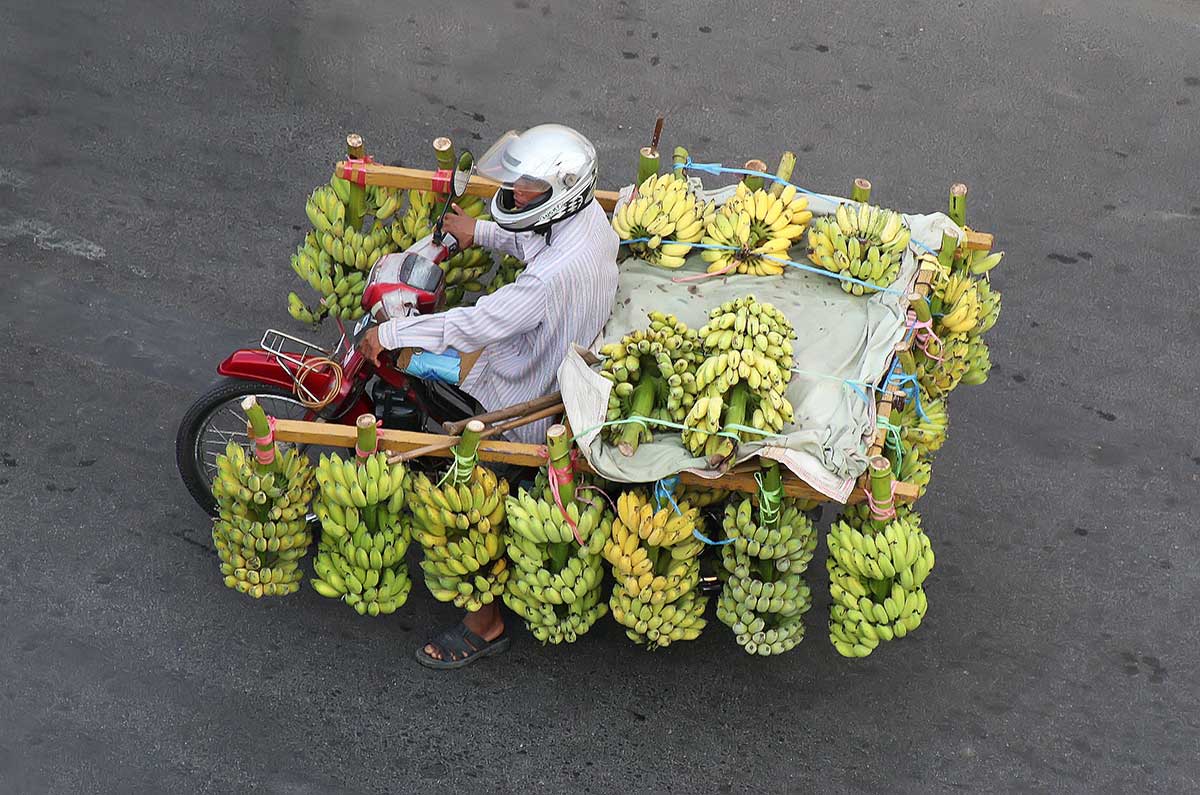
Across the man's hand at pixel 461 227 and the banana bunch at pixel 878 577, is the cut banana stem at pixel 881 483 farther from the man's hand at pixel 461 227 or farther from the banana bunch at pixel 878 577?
the man's hand at pixel 461 227

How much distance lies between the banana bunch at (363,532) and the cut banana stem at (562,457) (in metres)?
0.49

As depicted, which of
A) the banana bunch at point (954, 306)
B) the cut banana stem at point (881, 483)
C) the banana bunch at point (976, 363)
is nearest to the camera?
the cut banana stem at point (881, 483)

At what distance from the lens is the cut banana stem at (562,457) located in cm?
396

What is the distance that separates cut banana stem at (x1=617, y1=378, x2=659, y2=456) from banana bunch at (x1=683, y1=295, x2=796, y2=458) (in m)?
0.15

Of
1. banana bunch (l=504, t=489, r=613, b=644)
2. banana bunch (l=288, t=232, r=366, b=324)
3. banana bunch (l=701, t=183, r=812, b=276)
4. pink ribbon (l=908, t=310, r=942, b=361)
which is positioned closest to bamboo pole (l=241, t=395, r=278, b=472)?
banana bunch (l=504, t=489, r=613, b=644)

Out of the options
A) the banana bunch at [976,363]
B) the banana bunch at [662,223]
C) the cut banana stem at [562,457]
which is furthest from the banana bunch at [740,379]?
the banana bunch at [976,363]

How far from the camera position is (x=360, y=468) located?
4.04m

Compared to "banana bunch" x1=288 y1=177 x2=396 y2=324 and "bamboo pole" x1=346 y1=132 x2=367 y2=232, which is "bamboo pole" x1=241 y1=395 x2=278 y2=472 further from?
"bamboo pole" x1=346 y1=132 x2=367 y2=232

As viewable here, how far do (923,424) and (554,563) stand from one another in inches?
56.3

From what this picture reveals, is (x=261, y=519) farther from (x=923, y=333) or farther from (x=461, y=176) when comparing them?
(x=923, y=333)

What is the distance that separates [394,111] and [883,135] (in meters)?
2.85

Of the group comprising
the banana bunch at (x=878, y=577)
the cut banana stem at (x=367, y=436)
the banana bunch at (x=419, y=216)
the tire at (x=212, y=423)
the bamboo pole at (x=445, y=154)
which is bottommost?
the tire at (x=212, y=423)

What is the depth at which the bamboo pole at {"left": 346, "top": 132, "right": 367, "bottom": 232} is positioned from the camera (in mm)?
4891

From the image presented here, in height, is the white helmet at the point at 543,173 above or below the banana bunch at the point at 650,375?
above
